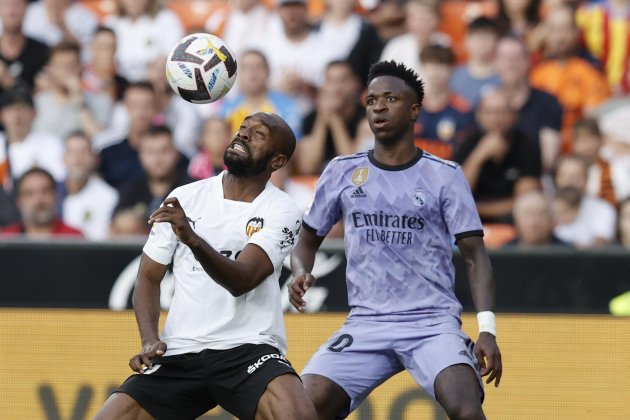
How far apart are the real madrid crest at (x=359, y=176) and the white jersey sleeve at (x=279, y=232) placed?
1.66 ft

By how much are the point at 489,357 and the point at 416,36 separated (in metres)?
5.83

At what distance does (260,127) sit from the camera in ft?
19.8

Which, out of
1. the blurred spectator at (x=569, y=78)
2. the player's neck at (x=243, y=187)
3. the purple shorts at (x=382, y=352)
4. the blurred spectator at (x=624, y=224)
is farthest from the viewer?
the blurred spectator at (x=569, y=78)

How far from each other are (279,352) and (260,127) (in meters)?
1.17

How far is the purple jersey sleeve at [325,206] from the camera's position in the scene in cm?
658

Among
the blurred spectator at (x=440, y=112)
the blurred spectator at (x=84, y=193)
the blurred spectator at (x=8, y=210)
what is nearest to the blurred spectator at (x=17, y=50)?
the blurred spectator at (x=84, y=193)

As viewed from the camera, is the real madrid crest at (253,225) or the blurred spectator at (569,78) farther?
the blurred spectator at (569,78)

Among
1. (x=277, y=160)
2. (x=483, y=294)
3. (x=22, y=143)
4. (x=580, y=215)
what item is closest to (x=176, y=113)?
(x=22, y=143)

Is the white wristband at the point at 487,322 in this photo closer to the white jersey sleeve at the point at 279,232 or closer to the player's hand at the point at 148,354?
the white jersey sleeve at the point at 279,232

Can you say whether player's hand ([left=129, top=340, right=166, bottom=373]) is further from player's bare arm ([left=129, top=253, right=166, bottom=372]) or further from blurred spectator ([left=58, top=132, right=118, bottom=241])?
blurred spectator ([left=58, top=132, right=118, bottom=241])

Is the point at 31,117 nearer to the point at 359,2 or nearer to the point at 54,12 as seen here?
the point at 54,12

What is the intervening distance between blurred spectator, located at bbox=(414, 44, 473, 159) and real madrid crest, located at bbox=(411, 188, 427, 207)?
13.4 feet

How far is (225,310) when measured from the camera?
581 cm

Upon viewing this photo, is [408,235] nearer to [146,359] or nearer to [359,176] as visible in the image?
[359,176]
